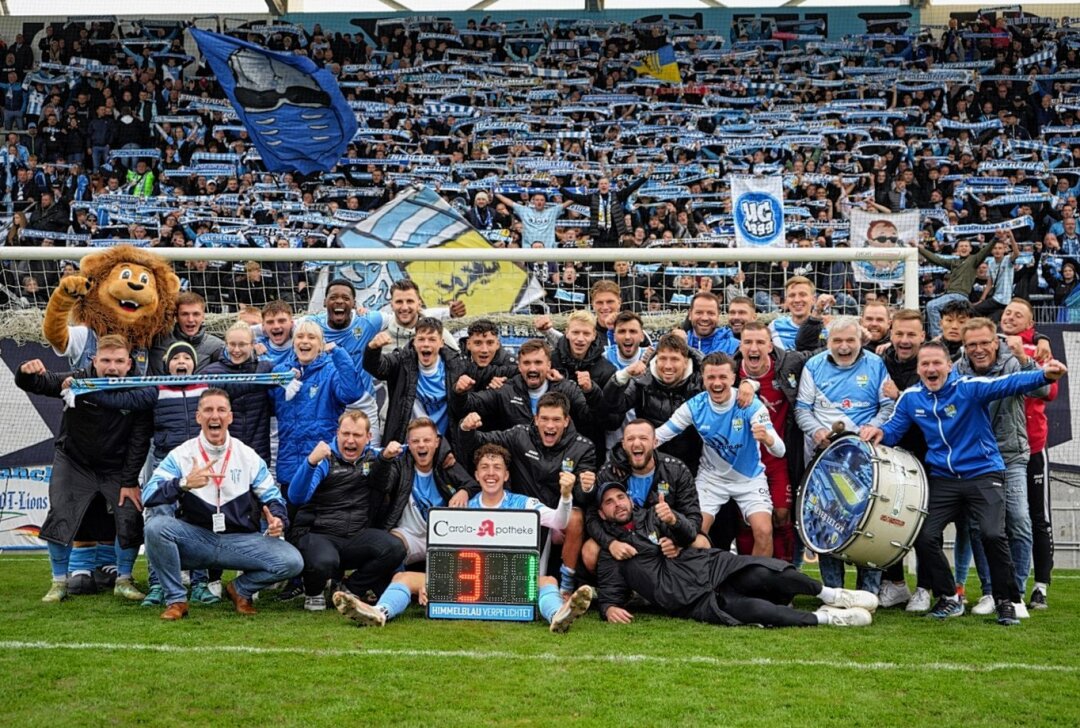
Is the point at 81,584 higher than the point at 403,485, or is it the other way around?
the point at 403,485

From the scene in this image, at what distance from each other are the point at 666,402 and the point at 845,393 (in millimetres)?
1055

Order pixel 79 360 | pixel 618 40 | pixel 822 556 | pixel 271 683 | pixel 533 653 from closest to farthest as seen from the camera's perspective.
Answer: pixel 271 683
pixel 533 653
pixel 822 556
pixel 79 360
pixel 618 40

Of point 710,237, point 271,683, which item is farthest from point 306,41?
point 271,683

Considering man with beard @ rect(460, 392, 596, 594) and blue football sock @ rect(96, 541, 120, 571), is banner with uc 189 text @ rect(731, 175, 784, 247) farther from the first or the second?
blue football sock @ rect(96, 541, 120, 571)

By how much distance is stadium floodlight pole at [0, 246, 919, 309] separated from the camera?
8555mm

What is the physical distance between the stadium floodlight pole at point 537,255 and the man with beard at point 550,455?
2068 mm

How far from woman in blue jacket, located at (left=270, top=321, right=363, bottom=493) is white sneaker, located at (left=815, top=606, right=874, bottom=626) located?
10.0 feet

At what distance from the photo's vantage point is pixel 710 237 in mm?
17219

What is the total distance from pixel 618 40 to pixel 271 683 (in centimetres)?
1986

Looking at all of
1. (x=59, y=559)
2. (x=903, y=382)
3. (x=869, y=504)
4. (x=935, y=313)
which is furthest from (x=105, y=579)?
(x=935, y=313)

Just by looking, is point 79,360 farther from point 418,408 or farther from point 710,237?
point 710,237

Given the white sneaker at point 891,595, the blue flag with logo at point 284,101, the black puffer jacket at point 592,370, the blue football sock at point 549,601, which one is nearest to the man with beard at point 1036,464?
the white sneaker at point 891,595

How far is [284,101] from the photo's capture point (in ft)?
54.8

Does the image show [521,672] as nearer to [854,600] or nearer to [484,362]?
[854,600]
